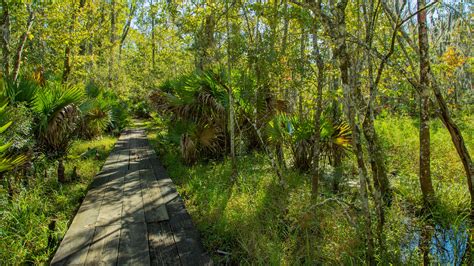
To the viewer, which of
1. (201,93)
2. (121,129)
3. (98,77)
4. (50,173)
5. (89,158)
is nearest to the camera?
(50,173)

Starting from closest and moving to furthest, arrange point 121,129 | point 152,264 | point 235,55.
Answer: point 152,264
point 235,55
point 121,129

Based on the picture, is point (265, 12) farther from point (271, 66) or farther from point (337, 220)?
point (337, 220)

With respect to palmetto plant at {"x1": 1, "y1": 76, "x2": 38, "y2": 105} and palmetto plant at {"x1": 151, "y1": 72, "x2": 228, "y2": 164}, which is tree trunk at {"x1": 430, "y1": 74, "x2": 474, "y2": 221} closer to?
palmetto plant at {"x1": 151, "y1": 72, "x2": 228, "y2": 164}

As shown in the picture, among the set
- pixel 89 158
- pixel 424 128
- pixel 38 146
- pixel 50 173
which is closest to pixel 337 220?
pixel 424 128

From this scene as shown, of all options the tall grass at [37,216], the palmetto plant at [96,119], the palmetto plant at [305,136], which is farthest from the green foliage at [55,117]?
the palmetto plant at [96,119]

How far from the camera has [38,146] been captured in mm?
5004

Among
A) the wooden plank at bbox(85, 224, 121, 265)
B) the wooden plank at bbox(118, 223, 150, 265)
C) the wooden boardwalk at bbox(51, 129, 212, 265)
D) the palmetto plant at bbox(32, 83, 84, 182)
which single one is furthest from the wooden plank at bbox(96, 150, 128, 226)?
the palmetto plant at bbox(32, 83, 84, 182)

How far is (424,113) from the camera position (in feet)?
13.8

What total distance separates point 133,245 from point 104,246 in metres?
0.29

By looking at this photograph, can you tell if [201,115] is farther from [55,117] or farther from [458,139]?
[458,139]

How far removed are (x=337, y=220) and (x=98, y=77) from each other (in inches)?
749

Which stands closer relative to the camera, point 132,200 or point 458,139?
point 458,139

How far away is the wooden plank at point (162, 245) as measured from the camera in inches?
120

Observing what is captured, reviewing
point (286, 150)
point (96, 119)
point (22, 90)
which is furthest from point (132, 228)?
point (96, 119)
